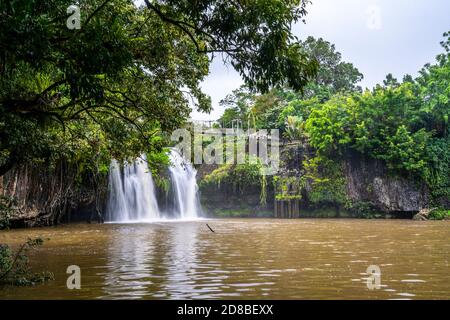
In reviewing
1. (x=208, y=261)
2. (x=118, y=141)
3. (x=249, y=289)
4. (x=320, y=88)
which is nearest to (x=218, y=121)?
(x=320, y=88)

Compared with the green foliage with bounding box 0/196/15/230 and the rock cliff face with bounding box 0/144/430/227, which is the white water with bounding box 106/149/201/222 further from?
the green foliage with bounding box 0/196/15/230

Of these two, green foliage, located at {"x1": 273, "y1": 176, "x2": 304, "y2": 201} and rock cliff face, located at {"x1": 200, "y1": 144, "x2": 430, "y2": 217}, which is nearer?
rock cliff face, located at {"x1": 200, "y1": 144, "x2": 430, "y2": 217}

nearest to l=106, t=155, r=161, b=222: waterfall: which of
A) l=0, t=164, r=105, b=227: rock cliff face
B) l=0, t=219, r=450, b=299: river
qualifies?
l=0, t=164, r=105, b=227: rock cliff face

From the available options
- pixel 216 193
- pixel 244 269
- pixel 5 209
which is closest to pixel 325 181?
pixel 216 193

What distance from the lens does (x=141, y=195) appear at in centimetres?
3111

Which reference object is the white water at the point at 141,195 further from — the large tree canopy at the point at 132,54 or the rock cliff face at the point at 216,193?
the large tree canopy at the point at 132,54

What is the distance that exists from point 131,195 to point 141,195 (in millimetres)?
890

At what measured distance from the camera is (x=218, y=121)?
48688mm

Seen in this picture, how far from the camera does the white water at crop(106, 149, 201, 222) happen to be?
2947cm

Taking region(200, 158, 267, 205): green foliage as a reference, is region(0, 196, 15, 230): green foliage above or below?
below

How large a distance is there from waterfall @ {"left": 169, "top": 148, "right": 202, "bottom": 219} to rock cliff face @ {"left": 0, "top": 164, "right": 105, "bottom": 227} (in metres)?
7.44

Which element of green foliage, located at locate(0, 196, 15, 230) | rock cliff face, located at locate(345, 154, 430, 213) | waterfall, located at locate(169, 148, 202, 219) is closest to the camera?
green foliage, located at locate(0, 196, 15, 230)

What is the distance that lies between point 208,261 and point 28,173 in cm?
1503

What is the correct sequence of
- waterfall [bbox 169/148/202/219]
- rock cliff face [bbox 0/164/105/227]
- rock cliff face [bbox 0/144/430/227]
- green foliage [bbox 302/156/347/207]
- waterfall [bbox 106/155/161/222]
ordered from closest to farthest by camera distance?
rock cliff face [bbox 0/164/105/227], rock cliff face [bbox 0/144/430/227], waterfall [bbox 106/155/161/222], green foliage [bbox 302/156/347/207], waterfall [bbox 169/148/202/219]
